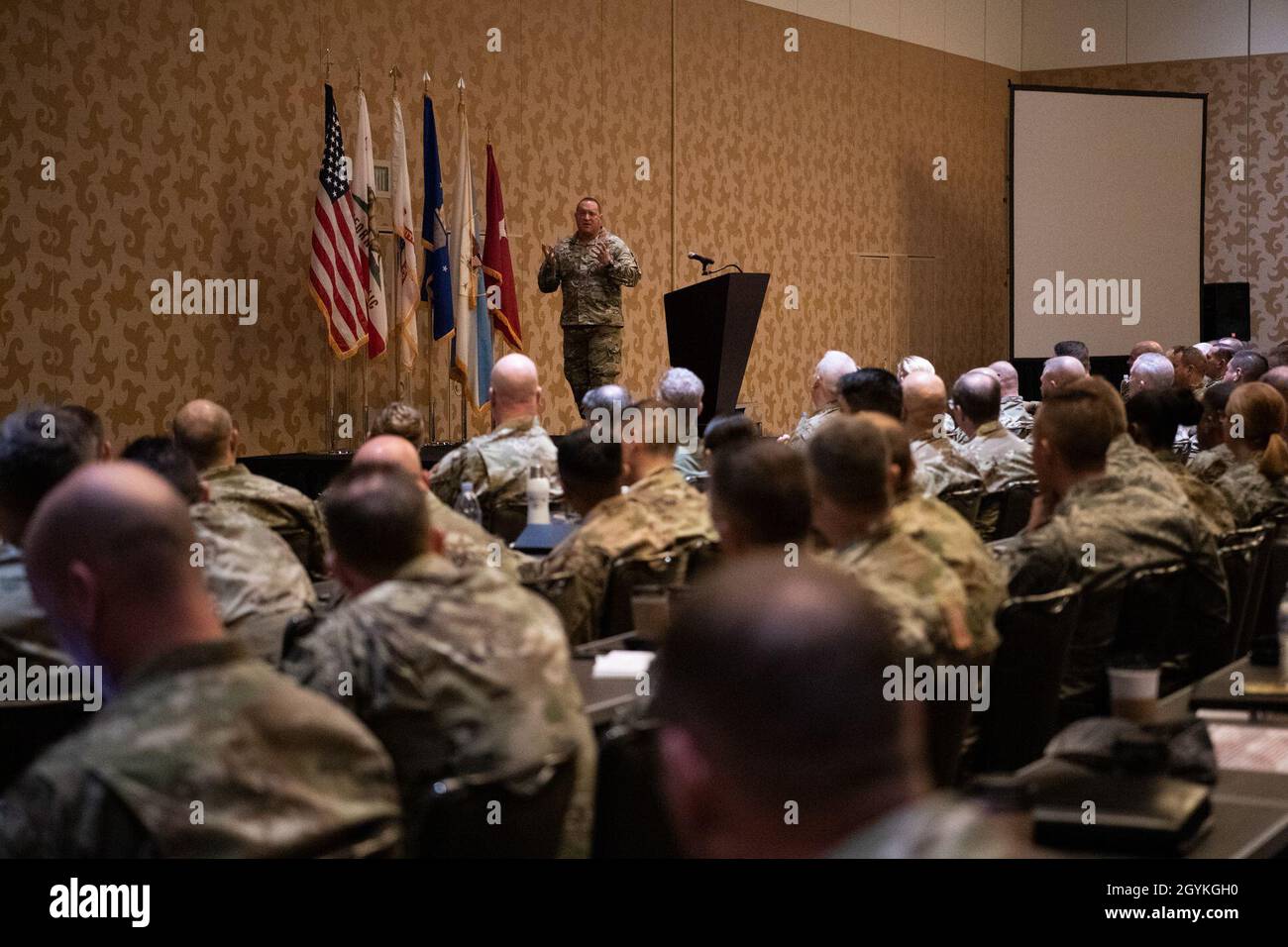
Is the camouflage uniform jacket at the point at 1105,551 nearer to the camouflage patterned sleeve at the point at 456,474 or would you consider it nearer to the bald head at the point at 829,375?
the camouflage patterned sleeve at the point at 456,474

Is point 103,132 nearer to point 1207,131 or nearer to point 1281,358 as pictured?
point 1281,358

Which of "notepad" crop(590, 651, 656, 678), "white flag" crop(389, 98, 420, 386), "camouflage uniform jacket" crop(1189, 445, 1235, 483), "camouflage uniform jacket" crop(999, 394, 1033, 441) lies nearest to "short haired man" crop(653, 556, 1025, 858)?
"notepad" crop(590, 651, 656, 678)

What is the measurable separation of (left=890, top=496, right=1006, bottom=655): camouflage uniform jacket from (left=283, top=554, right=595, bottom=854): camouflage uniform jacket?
3.77ft

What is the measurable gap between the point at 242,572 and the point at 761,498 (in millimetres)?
1355

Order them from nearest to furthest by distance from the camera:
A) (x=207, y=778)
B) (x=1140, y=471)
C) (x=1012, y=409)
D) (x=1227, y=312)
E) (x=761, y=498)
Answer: (x=207, y=778) → (x=761, y=498) → (x=1140, y=471) → (x=1012, y=409) → (x=1227, y=312)

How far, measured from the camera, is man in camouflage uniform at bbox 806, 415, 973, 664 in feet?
10.1

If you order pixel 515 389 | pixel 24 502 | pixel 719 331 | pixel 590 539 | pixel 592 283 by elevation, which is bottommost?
pixel 590 539

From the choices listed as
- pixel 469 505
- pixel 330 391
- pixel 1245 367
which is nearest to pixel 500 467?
pixel 469 505

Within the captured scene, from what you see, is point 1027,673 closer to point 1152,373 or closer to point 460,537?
point 460,537

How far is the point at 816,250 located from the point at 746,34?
1964 millimetres

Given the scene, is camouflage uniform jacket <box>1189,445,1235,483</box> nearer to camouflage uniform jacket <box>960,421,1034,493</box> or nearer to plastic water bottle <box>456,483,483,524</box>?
camouflage uniform jacket <box>960,421,1034,493</box>

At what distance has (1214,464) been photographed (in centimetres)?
608

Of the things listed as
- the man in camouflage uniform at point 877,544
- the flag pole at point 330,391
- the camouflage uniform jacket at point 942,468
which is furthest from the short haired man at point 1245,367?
the man in camouflage uniform at point 877,544

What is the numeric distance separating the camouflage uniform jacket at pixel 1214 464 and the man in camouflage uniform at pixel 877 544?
3.08 metres
